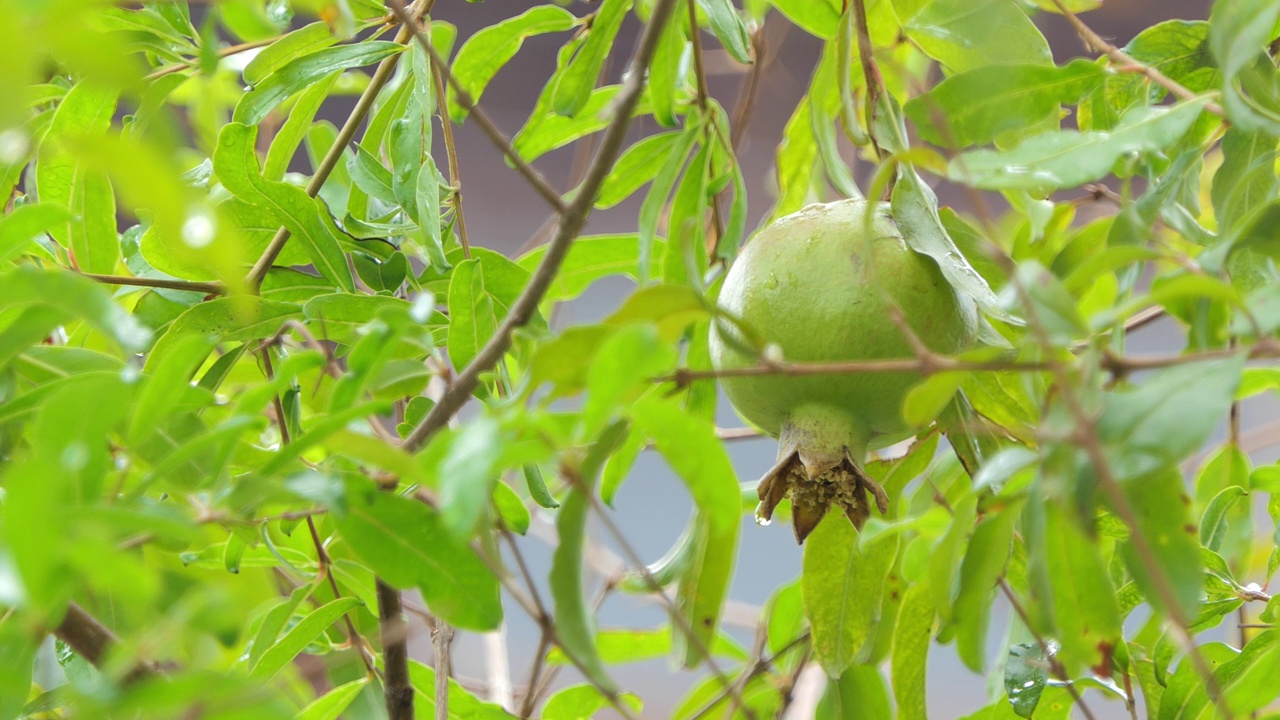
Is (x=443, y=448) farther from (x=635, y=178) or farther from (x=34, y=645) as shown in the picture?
(x=635, y=178)

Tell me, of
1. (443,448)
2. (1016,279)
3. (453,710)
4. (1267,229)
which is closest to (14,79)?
(443,448)

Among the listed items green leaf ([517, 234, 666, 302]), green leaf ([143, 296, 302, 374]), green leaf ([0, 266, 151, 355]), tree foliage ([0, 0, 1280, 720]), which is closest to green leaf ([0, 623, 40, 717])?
tree foliage ([0, 0, 1280, 720])

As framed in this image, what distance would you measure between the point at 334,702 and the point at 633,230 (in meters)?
1.87

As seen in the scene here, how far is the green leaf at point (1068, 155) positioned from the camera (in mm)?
452

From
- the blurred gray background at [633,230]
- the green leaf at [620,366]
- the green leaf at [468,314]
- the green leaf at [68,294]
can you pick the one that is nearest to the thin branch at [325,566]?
the green leaf at [468,314]

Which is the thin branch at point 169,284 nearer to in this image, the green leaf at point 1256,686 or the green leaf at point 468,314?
the green leaf at point 468,314

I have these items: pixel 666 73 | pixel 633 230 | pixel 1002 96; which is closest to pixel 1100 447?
pixel 1002 96

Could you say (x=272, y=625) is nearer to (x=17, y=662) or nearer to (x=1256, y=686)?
(x=17, y=662)

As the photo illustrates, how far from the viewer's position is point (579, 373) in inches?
16.3

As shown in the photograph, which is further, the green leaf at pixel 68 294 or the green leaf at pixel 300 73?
the green leaf at pixel 300 73

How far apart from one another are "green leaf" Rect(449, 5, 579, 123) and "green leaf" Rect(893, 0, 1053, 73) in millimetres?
259

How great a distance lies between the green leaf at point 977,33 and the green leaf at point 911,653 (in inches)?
12.9

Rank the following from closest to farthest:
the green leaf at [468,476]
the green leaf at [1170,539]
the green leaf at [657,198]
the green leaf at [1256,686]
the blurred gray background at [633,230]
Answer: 1. the green leaf at [468,476]
2. the green leaf at [1170,539]
3. the green leaf at [1256,686]
4. the green leaf at [657,198]
5. the blurred gray background at [633,230]

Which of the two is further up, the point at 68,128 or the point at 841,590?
the point at 68,128
